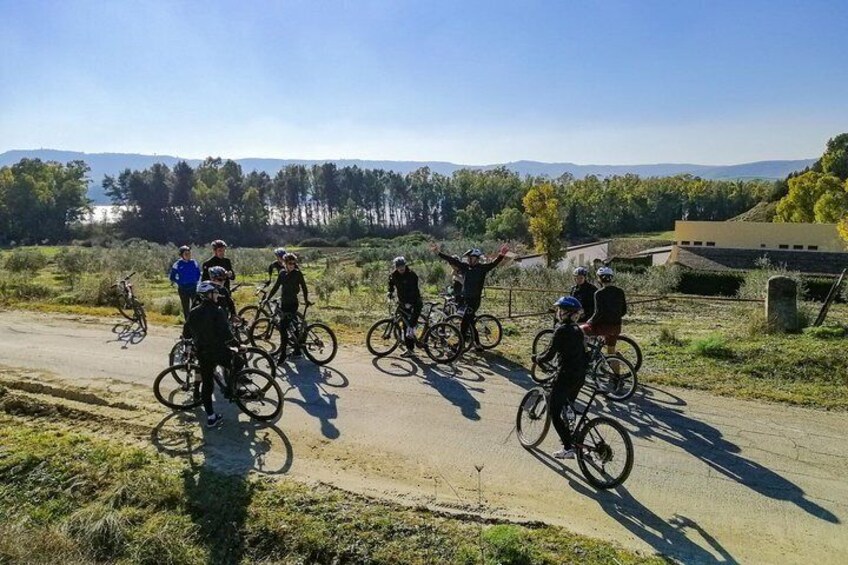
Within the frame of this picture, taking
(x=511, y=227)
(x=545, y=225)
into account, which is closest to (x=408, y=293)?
(x=545, y=225)

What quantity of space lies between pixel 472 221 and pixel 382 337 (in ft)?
265

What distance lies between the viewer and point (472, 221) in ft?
296

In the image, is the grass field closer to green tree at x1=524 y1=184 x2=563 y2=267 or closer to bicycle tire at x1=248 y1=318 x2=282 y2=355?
bicycle tire at x1=248 y1=318 x2=282 y2=355

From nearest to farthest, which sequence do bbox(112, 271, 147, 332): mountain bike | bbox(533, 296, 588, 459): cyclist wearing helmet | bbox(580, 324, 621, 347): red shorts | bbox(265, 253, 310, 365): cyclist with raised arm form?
bbox(533, 296, 588, 459): cyclist wearing helmet < bbox(580, 324, 621, 347): red shorts < bbox(265, 253, 310, 365): cyclist with raised arm < bbox(112, 271, 147, 332): mountain bike

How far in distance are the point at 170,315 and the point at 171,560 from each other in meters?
11.5

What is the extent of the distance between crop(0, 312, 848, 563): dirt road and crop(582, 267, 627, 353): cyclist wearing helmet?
1.17 meters

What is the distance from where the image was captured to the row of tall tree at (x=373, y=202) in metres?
88.1

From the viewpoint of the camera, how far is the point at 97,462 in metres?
6.48

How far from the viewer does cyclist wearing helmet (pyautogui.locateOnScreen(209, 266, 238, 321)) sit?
878cm

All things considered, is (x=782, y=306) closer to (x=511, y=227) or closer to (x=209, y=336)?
(x=209, y=336)

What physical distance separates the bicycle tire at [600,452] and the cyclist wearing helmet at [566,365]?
149 millimetres

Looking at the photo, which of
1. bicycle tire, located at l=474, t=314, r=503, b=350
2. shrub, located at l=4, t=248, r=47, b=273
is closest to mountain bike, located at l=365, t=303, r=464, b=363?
bicycle tire, located at l=474, t=314, r=503, b=350

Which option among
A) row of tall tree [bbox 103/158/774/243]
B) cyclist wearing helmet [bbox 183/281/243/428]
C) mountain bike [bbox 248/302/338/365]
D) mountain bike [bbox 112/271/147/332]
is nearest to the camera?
cyclist wearing helmet [bbox 183/281/243/428]

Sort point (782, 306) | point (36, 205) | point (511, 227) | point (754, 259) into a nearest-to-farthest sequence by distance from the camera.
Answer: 1. point (782, 306)
2. point (754, 259)
3. point (511, 227)
4. point (36, 205)
